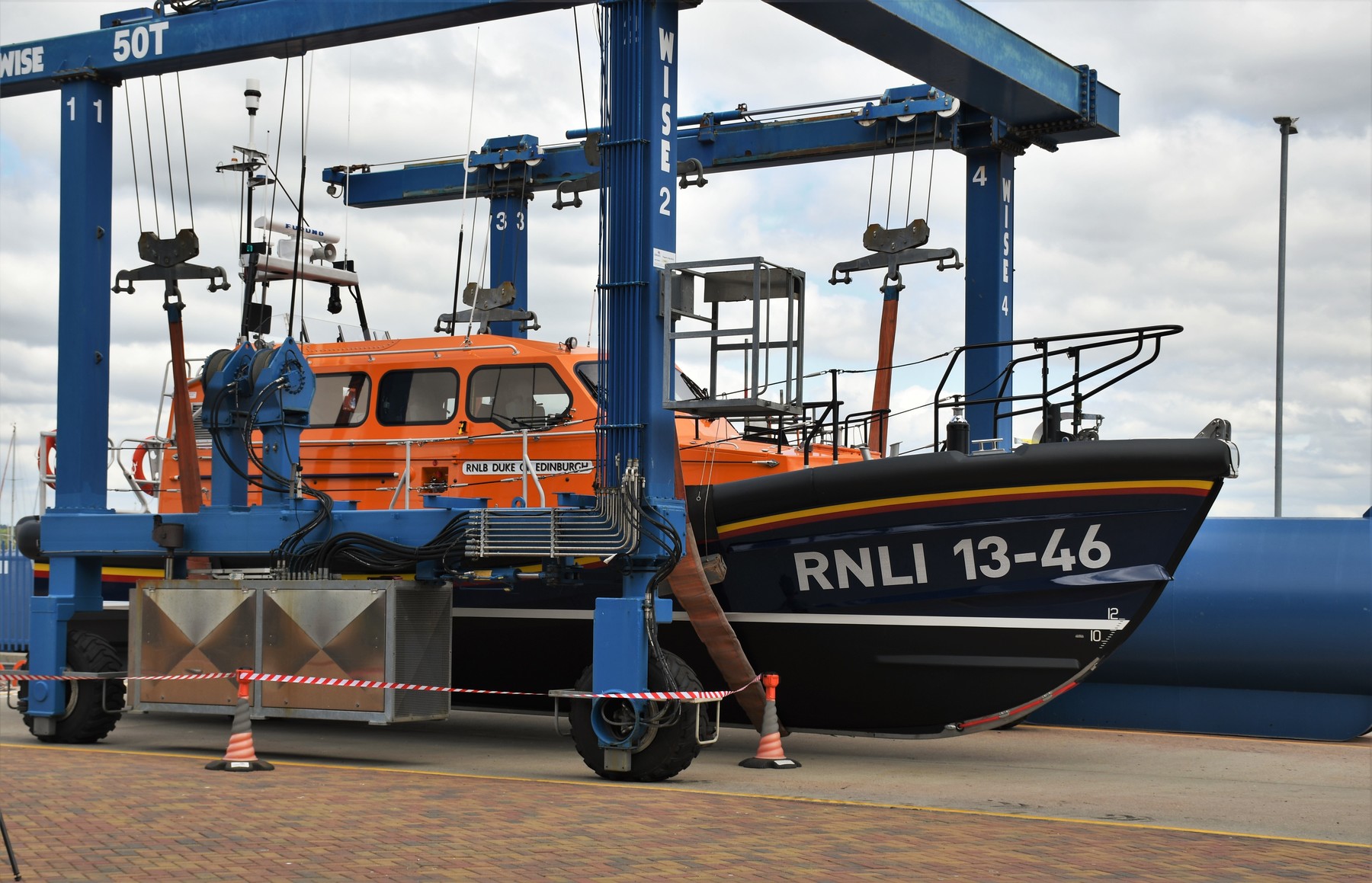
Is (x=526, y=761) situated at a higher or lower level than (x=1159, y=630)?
lower

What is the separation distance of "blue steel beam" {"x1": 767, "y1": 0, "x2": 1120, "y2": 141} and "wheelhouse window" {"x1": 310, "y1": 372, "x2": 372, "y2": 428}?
16.4 feet

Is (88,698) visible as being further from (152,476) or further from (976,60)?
(976,60)

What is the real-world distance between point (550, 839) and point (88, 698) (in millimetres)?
6258

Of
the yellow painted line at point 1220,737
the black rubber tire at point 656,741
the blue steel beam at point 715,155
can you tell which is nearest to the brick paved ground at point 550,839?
the black rubber tire at point 656,741

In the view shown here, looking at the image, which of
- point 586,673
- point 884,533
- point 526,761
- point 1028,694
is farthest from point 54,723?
point 1028,694

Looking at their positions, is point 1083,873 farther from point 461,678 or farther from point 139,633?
point 139,633

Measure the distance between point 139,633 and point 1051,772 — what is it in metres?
7.18

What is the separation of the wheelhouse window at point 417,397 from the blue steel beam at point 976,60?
4.29 meters

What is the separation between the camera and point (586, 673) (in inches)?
403

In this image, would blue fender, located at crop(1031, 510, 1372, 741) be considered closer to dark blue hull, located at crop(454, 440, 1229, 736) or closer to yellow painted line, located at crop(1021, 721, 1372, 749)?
yellow painted line, located at crop(1021, 721, 1372, 749)

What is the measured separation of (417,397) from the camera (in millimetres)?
12789

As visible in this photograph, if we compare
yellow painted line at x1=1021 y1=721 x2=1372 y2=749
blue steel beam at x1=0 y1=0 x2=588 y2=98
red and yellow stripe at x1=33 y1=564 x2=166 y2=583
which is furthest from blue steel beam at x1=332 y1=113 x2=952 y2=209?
yellow painted line at x1=1021 y1=721 x2=1372 y2=749

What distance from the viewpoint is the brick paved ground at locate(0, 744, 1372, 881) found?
682cm

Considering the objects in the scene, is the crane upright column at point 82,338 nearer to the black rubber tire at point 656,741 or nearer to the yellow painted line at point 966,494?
the black rubber tire at point 656,741
